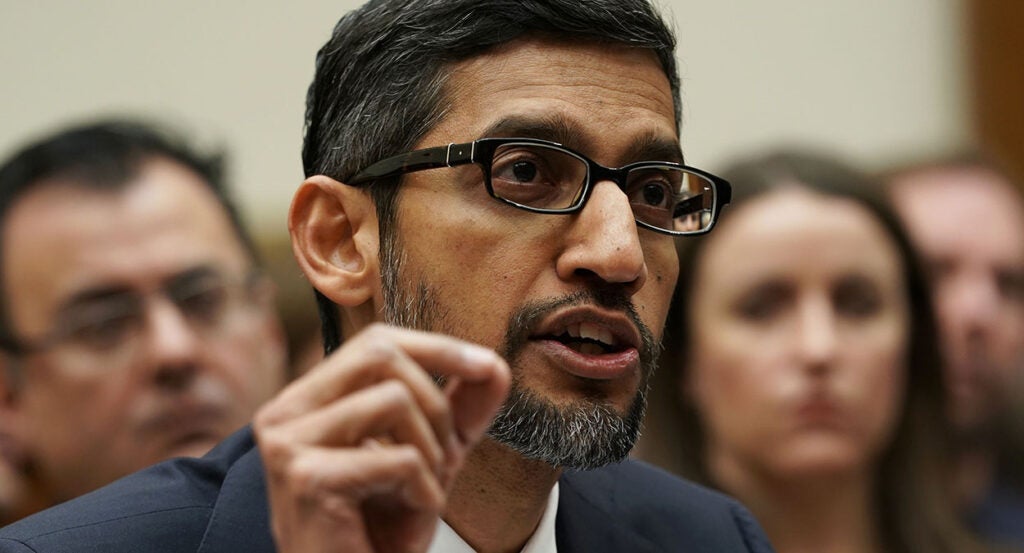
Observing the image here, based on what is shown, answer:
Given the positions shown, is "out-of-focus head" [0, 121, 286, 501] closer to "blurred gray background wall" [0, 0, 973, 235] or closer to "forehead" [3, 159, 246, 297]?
"forehead" [3, 159, 246, 297]

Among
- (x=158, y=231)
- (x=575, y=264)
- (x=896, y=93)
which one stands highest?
(x=575, y=264)

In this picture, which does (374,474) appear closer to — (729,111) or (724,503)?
(724,503)

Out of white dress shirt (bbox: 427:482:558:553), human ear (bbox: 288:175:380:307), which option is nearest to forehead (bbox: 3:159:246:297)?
human ear (bbox: 288:175:380:307)

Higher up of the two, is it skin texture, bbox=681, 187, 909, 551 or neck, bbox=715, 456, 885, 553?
skin texture, bbox=681, 187, 909, 551

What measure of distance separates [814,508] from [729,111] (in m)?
2.24

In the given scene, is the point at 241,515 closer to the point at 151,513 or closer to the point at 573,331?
the point at 151,513

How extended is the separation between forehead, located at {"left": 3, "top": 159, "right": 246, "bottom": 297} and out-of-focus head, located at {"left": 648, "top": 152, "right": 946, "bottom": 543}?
4.06 feet

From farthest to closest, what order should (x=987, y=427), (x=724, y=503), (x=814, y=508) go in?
(x=987, y=427) → (x=814, y=508) → (x=724, y=503)

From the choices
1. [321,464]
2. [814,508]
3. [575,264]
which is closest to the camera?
[321,464]

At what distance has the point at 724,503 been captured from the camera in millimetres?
2674

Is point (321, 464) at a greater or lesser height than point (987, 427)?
greater

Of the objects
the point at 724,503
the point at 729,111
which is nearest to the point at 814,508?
the point at 724,503

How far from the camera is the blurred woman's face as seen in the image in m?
3.47

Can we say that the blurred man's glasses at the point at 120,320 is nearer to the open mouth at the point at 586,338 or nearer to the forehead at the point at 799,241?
the forehead at the point at 799,241
